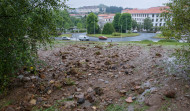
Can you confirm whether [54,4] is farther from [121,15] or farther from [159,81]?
[121,15]

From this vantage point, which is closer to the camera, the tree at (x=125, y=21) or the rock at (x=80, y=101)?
the rock at (x=80, y=101)

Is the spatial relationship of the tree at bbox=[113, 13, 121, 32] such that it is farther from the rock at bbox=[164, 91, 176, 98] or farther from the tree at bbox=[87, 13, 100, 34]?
the rock at bbox=[164, 91, 176, 98]

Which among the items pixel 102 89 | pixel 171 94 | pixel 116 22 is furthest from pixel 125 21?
pixel 171 94

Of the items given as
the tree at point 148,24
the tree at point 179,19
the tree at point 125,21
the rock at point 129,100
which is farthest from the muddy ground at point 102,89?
the tree at point 148,24

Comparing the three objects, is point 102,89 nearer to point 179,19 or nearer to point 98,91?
point 98,91

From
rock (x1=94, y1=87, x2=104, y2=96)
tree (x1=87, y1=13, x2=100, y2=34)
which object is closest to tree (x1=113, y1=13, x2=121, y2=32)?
tree (x1=87, y1=13, x2=100, y2=34)

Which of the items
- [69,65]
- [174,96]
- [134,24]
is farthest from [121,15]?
[174,96]

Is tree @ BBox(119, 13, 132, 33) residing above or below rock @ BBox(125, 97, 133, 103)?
above

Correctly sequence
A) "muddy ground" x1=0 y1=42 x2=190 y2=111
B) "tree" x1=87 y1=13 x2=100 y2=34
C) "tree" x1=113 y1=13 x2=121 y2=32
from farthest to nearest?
"tree" x1=113 y1=13 x2=121 y2=32 < "tree" x1=87 y1=13 x2=100 y2=34 < "muddy ground" x1=0 y1=42 x2=190 y2=111

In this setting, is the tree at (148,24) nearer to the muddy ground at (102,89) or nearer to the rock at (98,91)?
the muddy ground at (102,89)

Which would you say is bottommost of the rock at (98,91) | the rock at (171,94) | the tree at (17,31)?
the rock at (98,91)

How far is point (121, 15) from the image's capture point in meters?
37.8

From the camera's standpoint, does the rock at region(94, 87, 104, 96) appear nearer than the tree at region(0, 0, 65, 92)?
No

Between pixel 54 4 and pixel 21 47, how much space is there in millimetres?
2143
